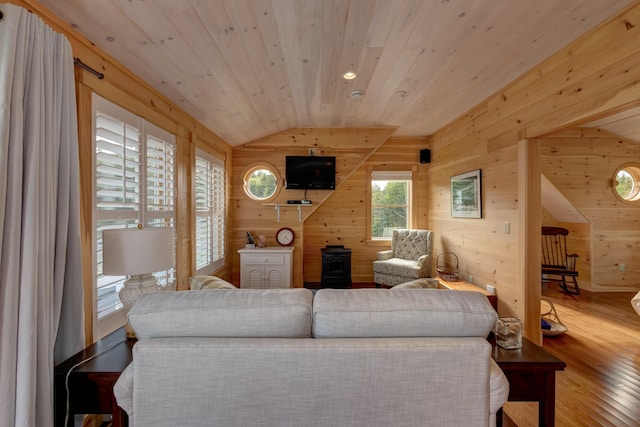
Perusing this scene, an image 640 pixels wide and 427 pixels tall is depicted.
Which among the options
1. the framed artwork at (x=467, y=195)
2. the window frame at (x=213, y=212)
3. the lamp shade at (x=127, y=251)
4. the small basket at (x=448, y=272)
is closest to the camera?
the lamp shade at (x=127, y=251)

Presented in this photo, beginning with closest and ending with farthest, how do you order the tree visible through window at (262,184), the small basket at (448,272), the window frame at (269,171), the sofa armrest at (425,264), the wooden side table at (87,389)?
the wooden side table at (87,389) → the small basket at (448,272) → the sofa armrest at (425,264) → the window frame at (269,171) → the tree visible through window at (262,184)

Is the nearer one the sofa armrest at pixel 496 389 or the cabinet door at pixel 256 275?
the sofa armrest at pixel 496 389

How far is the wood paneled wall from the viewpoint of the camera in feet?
6.31

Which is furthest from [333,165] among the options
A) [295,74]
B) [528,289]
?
[528,289]

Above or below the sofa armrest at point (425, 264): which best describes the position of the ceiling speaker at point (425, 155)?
above

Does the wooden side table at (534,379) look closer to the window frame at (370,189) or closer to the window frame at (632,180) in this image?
the window frame at (370,189)

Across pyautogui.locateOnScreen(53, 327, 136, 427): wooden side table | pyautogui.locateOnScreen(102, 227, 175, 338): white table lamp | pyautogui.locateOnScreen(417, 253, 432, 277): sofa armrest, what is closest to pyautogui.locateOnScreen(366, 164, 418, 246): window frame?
pyautogui.locateOnScreen(417, 253, 432, 277): sofa armrest

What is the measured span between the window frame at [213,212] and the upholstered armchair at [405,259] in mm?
2454

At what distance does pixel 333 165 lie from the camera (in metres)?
4.55

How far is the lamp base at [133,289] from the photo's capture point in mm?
1573

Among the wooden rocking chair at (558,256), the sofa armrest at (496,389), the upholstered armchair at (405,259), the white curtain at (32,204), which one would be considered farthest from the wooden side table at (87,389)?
the wooden rocking chair at (558,256)

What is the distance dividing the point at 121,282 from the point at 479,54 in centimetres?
325

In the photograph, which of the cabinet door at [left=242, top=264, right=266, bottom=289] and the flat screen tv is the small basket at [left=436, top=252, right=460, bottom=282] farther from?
the cabinet door at [left=242, top=264, right=266, bottom=289]

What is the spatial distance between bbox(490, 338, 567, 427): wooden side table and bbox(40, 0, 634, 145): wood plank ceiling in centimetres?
200
